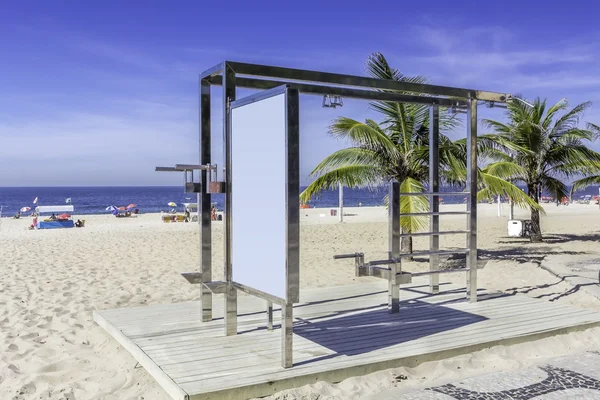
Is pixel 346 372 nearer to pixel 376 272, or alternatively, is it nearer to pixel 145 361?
pixel 376 272

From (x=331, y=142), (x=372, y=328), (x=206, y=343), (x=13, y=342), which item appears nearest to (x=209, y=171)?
(x=206, y=343)

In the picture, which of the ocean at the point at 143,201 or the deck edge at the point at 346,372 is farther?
the ocean at the point at 143,201

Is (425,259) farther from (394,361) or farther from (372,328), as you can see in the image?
(394,361)

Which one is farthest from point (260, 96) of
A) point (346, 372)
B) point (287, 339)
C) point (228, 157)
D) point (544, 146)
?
point (544, 146)

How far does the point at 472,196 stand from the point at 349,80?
6.26 feet

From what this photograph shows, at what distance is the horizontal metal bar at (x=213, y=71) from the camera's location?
4.56 metres

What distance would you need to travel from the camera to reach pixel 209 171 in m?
4.83

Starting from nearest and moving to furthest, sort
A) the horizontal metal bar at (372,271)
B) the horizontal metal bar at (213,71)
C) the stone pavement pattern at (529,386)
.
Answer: the stone pavement pattern at (529,386), the horizontal metal bar at (213,71), the horizontal metal bar at (372,271)

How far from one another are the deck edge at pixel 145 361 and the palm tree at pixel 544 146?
10985 millimetres

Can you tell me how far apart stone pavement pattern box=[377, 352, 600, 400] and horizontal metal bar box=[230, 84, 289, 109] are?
2152 millimetres

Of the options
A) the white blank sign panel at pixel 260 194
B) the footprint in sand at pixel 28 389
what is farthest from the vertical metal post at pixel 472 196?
the footprint in sand at pixel 28 389

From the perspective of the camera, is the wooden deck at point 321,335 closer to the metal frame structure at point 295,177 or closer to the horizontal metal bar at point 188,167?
the metal frame structure at point 295,177

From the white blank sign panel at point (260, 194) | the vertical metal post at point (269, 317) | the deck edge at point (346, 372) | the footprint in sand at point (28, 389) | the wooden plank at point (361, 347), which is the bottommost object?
the footprint in sand at point (28, 389)

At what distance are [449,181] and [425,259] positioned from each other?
2.26m
